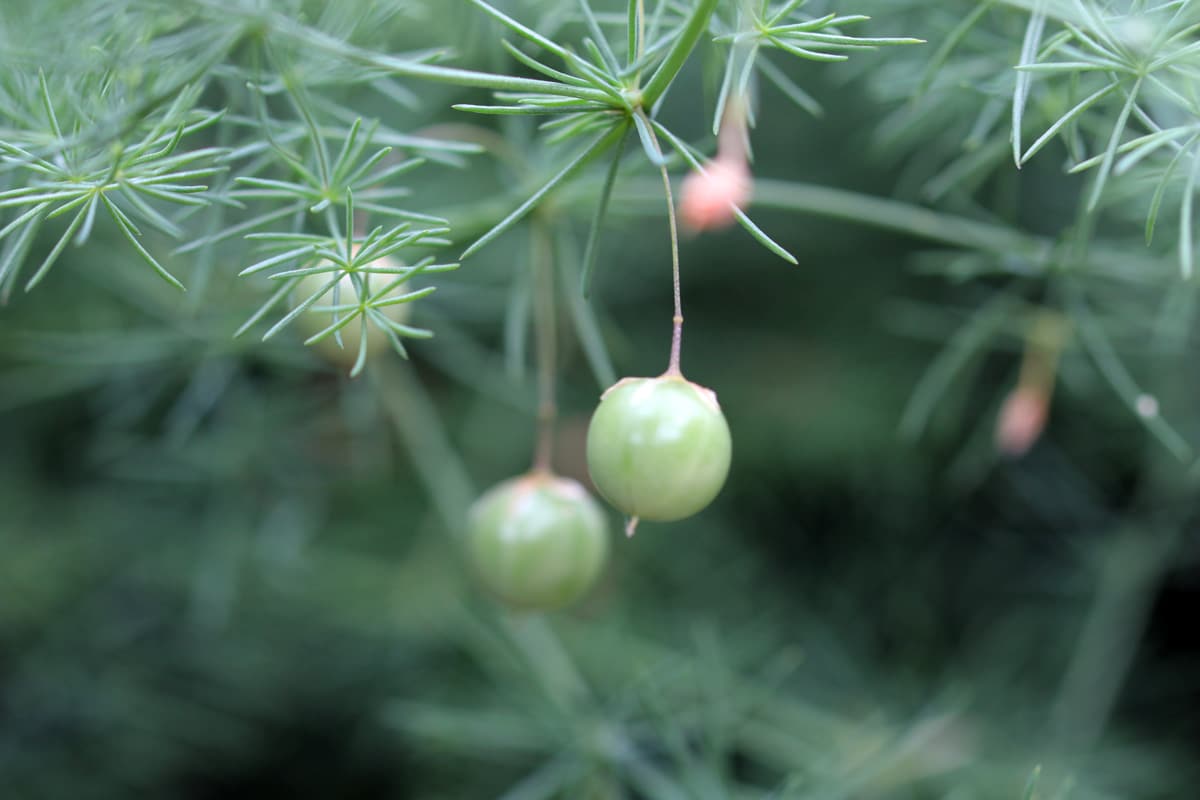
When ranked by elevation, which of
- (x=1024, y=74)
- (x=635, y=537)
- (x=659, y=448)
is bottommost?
(x=659, y=448)

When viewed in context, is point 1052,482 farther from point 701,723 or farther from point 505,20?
point 505,20

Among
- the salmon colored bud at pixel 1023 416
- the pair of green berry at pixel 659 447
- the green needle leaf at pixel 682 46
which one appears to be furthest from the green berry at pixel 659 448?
the salmon colored bud at pixel 1023 416

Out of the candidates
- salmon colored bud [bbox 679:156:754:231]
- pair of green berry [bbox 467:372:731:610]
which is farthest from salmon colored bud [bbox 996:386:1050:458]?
pair of green berry [bbox 467:372:731:610]

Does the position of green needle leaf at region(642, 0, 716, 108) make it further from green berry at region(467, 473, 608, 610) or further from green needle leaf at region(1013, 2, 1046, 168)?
green berry at region(467, 473, 608, 610)

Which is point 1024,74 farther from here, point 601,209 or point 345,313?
point 345,313

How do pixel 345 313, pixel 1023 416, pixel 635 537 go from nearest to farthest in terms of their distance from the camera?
pixel 345 313
pixel 1023 416
pixel 635 537

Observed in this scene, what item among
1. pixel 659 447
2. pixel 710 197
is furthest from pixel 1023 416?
pixel 659 447
